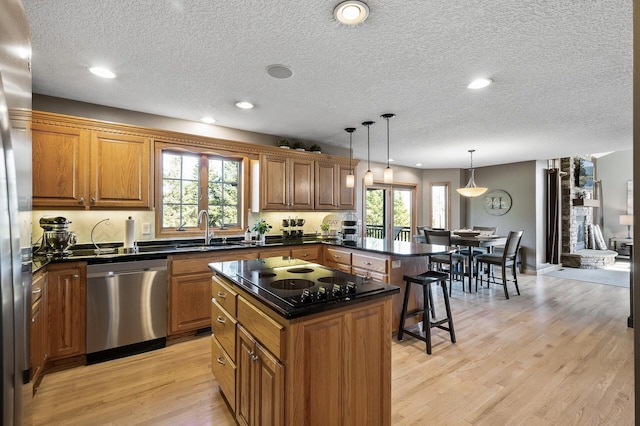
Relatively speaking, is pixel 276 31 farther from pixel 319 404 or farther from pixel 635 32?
pixel 319 404

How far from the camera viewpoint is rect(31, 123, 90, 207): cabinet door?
2.73m

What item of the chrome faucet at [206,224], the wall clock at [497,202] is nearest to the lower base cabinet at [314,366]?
the chrome faucet at [206,224]

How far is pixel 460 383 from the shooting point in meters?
2.35

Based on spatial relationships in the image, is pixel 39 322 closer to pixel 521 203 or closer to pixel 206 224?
pixel 206 224

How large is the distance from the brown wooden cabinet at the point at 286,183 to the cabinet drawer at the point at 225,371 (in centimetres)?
229

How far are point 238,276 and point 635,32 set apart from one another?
1.88 metres

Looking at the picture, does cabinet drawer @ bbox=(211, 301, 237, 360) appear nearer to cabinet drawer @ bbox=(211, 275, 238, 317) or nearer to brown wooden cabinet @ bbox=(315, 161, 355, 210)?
cabinet drawer @ bbox=(211, 275, 238, 317)

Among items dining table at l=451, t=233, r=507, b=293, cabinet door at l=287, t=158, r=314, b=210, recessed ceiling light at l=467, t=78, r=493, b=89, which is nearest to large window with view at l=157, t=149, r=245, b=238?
cabinet door at l=287, t=158, r=314, b=210

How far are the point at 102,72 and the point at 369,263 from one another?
3107 millimetres

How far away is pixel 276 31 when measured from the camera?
1910 mm

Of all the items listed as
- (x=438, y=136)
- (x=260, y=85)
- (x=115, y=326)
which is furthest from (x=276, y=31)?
(x=438, y=136)

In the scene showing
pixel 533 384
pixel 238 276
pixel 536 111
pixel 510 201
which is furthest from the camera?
pixel 510 201

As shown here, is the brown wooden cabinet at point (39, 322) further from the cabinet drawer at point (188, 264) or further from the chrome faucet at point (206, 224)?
the chrome faucet at point (206, 224)

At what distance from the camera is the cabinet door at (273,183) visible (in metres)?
4.14
